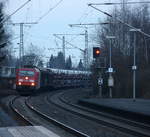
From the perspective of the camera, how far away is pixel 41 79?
5291cm

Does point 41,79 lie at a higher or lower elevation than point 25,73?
lower

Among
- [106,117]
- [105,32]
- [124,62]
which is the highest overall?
[105,32]

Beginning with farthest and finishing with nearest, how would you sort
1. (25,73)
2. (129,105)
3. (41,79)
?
(41,79)
(25,73)
(129,105)

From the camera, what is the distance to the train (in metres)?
49.8

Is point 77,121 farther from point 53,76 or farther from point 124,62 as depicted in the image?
point 53,76

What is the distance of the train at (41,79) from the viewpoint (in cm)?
4978

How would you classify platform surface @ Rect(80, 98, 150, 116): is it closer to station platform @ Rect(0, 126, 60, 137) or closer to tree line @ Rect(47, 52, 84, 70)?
station platform @ Rect(0, 126, 60, 137)

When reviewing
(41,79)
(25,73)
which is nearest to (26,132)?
(25,73)

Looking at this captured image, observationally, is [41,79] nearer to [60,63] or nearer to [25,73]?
[25,73]

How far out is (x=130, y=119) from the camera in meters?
24.9

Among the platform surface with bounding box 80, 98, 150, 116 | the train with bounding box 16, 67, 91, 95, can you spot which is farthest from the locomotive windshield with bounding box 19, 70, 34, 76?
the platform surface with bounding box 80, 98, 150, 116

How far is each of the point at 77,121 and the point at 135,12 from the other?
135 ft

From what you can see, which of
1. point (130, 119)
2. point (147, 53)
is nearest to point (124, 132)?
point (130, 119)

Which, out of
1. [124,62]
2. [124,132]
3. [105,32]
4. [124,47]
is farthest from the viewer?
[105,32]
